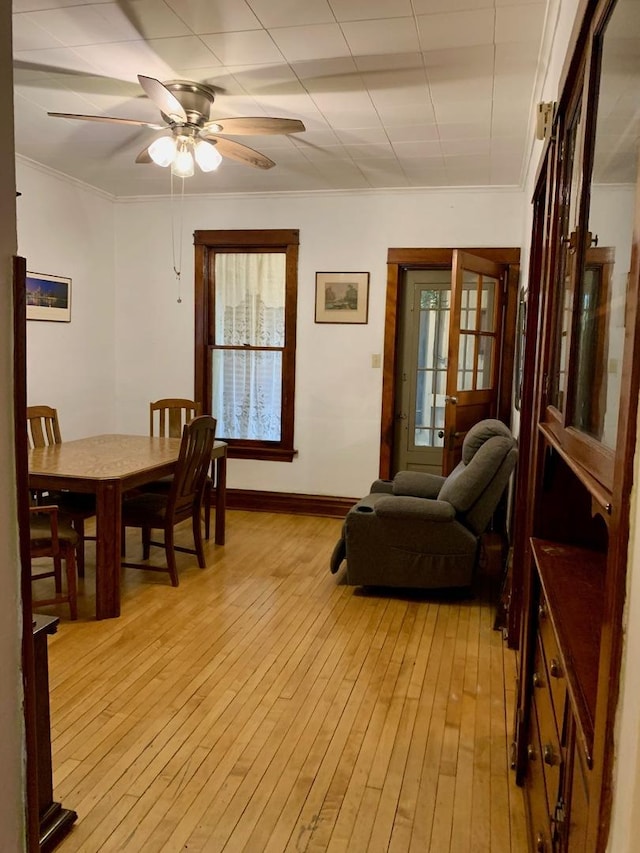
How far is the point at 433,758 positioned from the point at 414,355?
367 centimetres

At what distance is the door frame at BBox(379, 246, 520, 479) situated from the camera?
4.99m

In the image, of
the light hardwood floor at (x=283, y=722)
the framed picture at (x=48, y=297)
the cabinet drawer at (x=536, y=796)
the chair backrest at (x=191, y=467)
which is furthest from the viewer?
the framed picture at (x=48, y=297)

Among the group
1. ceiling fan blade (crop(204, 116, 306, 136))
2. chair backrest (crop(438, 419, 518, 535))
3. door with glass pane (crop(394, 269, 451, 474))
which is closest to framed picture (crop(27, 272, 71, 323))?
ceiling fan blade (crop(204, 116, 306, 136))

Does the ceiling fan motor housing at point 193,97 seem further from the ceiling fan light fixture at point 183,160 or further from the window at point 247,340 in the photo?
the window at point 247,340

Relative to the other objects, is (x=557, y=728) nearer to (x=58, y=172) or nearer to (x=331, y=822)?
(x=331, y=822)

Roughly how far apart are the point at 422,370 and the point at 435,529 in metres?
2.15

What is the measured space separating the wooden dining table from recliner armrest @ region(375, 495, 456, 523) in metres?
1.28

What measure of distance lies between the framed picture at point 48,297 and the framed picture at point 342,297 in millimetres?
2024

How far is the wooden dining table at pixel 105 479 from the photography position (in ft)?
10.7

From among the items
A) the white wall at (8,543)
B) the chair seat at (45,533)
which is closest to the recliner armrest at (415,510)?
the chair seat at (45,533)

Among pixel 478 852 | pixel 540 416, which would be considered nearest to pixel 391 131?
pixel 540 416

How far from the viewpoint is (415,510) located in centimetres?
357

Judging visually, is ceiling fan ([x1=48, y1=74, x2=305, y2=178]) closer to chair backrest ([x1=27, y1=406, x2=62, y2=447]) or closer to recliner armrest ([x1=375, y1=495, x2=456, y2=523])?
chair backrest ([x1=27, y1=406, x2=62, y2=447])

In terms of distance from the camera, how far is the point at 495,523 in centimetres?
474
